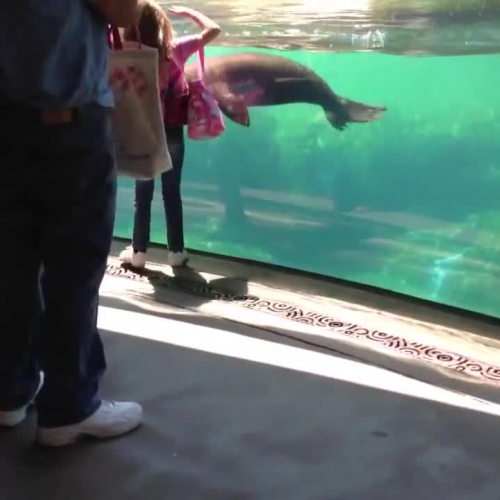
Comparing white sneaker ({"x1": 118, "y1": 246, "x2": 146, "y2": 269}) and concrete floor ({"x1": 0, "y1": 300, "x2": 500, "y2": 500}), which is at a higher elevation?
concrete floor ({"x1": 0, "y1": 300, "x2": 500, "y2": 500})

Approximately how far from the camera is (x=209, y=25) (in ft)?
7.32

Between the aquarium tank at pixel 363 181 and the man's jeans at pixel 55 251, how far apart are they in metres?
1.61

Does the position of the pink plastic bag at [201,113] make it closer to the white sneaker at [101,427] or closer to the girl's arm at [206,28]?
the girl's arm at [206,28]

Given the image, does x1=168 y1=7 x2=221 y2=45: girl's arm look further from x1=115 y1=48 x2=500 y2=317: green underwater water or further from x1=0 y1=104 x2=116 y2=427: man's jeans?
x1=0 y1=104 x2=116 y2=427: man's jeans

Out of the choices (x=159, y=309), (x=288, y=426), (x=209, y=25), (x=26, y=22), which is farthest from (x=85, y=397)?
(x=209, y=25)

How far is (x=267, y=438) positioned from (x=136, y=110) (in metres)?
0.67

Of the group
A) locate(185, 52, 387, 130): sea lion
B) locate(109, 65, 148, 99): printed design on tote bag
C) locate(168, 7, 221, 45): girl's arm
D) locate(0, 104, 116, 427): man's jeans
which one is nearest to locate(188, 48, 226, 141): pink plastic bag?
locate(168, 7, 221, 45): girl's arm

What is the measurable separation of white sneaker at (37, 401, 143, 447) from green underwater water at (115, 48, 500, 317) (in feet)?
5.03

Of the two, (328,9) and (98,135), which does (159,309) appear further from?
(328,9)

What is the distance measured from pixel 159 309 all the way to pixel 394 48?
4.35 ft

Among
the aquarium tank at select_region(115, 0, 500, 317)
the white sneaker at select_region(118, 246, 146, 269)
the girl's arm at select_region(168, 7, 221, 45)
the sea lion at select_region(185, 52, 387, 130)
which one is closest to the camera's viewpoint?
the girl's arm at select_region(168, 7, 221, 45)

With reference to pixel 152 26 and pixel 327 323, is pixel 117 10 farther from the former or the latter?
pixel 327 323

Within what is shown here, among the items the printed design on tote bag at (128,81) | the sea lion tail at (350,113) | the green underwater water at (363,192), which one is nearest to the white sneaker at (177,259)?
the green underwater water at (363,192)

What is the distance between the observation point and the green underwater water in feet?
9.73
